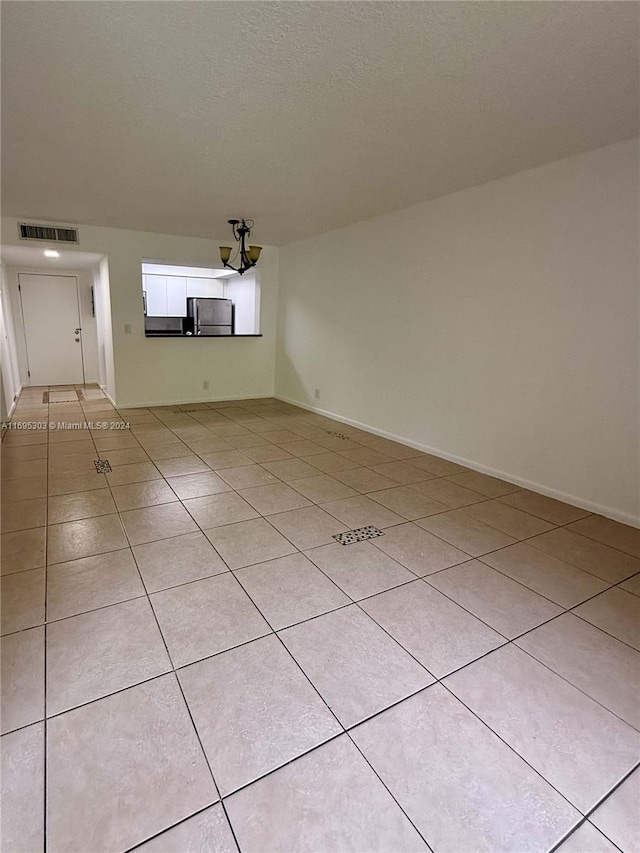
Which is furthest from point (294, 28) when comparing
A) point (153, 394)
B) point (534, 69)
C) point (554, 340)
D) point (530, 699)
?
point (153, 394)

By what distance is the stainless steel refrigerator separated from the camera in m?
7.53

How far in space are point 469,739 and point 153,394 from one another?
18.7ft

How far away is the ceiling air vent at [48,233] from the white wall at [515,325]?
3209 mm

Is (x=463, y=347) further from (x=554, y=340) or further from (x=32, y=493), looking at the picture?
(x=32, y=493)

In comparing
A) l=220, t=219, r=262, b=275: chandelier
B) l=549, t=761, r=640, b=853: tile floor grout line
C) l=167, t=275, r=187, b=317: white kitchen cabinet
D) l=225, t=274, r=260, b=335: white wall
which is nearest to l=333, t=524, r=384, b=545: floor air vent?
l=549, t=761, r=640, b=853: tile floor grout line

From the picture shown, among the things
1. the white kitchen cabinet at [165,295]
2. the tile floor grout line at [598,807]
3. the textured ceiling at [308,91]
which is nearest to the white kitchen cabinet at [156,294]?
the white kitchen cabinet at [165,295]

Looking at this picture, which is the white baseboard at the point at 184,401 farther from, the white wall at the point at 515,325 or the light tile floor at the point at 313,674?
the light tile floor at the point at 313,674

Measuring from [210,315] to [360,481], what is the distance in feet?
17.4

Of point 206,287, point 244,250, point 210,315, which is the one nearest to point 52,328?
point 210,315

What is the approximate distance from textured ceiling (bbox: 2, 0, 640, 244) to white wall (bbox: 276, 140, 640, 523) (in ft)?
1.05

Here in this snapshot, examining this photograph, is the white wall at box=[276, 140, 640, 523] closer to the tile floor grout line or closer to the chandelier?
the chandelier

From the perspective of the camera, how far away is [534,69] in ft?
6.35

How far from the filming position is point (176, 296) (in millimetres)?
8336

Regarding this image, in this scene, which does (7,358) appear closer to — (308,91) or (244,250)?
(244,250)
